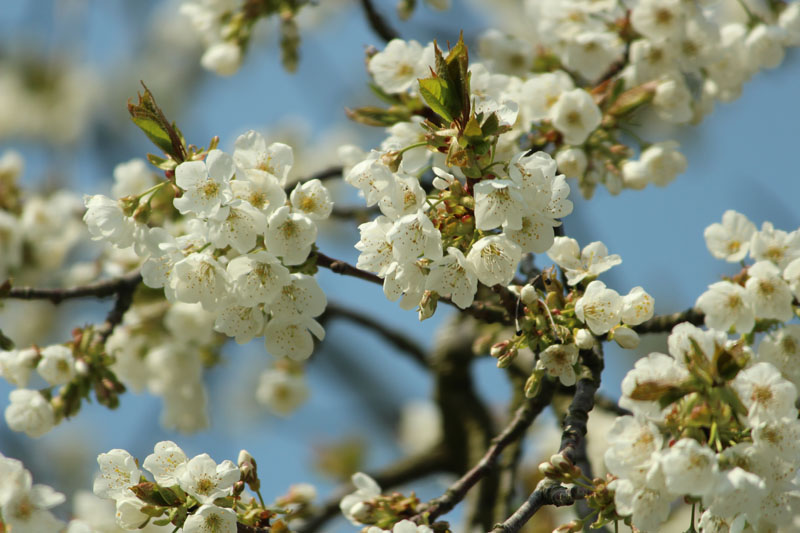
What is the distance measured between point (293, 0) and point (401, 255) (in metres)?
1.83

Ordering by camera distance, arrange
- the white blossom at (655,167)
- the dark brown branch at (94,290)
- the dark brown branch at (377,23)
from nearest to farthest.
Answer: the dark brown branch at (94,290) → the white blossom at (655,167) → the dark brown branch at (377,23)

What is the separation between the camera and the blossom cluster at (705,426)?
1578 millimetres

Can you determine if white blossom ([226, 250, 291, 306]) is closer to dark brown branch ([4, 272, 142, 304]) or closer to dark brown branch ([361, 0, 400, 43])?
dark brown branch ([4, 272, 142, 304])

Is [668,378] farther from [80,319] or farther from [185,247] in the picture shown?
[80,319]

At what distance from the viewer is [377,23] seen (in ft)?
10.9

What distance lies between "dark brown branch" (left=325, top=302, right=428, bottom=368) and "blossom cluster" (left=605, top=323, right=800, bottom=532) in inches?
87.1

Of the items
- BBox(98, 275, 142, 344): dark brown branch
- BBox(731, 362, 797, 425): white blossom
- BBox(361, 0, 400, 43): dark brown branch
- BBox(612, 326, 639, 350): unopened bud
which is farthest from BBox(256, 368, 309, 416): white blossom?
BBox(731, 362, 797, 425): white blossom

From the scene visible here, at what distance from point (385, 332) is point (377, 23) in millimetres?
1492

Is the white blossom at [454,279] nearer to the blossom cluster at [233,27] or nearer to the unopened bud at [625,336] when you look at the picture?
the unopened bud at [625,336]

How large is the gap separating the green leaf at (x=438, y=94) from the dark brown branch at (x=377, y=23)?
1695 mm

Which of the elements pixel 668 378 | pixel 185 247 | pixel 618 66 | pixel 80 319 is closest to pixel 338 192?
pixel 80 319

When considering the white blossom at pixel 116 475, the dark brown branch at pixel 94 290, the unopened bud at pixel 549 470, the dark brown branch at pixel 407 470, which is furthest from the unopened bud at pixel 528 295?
the dark brown branch at pixel 407 470

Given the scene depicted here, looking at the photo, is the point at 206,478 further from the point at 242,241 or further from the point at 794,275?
the point at 794,275

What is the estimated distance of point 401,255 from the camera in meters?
1.71
